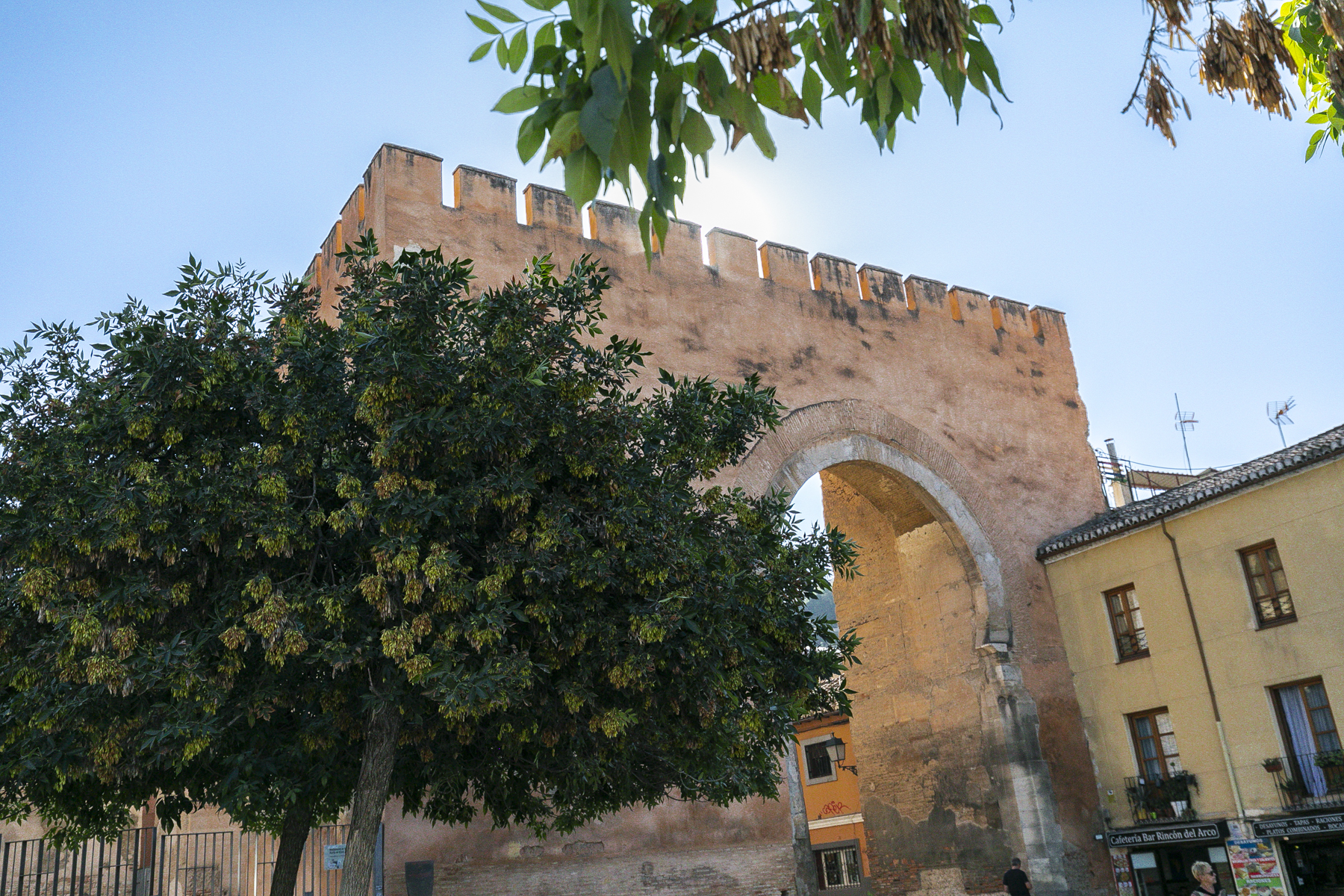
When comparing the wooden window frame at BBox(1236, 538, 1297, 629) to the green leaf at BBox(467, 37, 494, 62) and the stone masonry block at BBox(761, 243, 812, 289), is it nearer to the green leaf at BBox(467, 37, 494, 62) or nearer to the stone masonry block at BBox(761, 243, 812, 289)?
the stone masonry block at BBox(761, 243, 812, 289)

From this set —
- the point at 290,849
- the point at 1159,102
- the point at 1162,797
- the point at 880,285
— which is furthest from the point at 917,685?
the point at 1159,102

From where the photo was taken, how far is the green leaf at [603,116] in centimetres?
223

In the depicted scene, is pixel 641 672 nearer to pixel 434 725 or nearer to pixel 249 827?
pixel 434 725

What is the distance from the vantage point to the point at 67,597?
6.33 m

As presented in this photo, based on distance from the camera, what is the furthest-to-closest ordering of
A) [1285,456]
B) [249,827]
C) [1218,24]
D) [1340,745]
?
[1285,456] < [1340,745] < [249,827] < [1218,24]

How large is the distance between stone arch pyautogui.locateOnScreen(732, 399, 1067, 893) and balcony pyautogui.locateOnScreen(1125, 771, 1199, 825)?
1.05 m

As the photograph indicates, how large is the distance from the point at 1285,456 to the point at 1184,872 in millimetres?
5149

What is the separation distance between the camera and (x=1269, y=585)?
13.1 metres

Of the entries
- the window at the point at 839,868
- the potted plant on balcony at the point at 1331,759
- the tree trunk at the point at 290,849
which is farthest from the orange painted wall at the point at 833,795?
the tree trunk at the point at 290,849

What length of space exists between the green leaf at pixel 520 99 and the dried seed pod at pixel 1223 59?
7.44ft

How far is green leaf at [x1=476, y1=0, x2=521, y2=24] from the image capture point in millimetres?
2410

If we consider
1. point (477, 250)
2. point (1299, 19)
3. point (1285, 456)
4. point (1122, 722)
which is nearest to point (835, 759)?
point (1122, 722)

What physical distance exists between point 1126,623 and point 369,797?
440 inches

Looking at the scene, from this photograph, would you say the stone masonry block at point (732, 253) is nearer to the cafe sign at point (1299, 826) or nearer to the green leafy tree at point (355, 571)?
the green leafy tree at point (355, 571)
